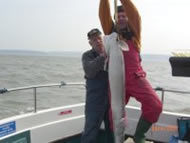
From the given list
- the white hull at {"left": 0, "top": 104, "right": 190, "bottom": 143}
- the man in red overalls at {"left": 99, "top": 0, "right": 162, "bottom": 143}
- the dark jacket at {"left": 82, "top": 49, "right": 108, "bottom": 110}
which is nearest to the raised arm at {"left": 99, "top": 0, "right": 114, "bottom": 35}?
the man in red overalls at {"left": 99, "top": 0, "right": 162, "bottom": 143}

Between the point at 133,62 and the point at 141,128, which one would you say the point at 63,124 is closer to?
the point at 141,128

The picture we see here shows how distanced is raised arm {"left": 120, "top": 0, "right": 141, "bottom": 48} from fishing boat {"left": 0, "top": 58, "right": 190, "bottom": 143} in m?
1.47

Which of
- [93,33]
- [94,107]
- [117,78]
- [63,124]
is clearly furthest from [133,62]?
[63,124]

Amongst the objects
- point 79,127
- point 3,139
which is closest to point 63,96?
point 79,127

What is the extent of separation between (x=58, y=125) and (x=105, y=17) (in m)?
2.13

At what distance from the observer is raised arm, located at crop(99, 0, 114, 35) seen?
314 cm

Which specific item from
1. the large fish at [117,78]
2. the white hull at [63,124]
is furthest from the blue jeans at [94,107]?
the large fish at [117,78]

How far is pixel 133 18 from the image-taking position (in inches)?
122

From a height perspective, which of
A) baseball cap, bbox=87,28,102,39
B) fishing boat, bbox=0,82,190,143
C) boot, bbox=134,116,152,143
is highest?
baseball cap, bbox=87,28,102,39

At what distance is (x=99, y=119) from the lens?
3.89 meters

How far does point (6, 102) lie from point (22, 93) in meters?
1.53

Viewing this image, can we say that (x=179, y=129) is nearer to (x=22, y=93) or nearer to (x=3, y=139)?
(x=3, y=139)

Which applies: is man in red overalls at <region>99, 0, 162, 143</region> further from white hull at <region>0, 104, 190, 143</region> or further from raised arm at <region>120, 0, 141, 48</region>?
white hull at <region>0, 104, 190, 143</region>

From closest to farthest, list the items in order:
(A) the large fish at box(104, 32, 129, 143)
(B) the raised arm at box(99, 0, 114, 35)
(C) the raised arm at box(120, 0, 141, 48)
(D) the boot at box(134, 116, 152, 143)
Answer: (A) the large fish at box(104, 32, 129, 143)
(C) the raised arm at box(120, 0, 141, 48)
(B) the raised arm at box(99, 0, 114, 35)
(D) the boot at box(134, 116, 152, 143)
